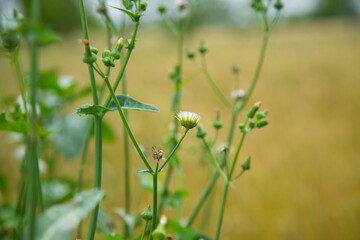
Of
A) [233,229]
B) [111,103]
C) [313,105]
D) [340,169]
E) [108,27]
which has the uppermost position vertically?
[313,105]

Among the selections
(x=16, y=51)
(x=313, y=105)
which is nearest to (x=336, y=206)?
(x=16, y=51)

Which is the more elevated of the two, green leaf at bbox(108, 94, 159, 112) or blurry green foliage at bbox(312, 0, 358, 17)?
blurry green foliage at bbox(312, 0, 358, 17)

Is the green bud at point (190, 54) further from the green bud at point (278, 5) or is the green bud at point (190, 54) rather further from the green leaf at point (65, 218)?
the green leaf at point (65, 218)

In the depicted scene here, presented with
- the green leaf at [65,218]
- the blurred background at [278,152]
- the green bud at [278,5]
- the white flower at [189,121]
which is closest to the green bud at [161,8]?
the blurred background at [278,152]

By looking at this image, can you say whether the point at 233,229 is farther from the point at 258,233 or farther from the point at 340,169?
the point at 340,169

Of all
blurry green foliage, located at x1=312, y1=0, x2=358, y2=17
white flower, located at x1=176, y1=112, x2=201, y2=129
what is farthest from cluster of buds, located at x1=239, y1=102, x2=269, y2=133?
blurry green foliage, located at x1=312, y1=0, x2=358, y2=17

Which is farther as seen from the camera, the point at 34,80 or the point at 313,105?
the point at 313,105

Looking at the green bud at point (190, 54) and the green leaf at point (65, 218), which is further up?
the green bud at point (190, 54)

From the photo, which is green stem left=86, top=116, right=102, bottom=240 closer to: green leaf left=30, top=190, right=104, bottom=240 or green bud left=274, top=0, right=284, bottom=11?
green leaf left=30, top=190, right=104, bottom=240

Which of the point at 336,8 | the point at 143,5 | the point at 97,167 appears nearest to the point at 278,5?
the point at 143,5
